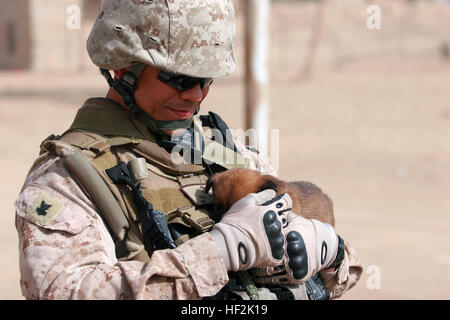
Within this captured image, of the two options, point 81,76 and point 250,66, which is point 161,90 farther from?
point 81,76

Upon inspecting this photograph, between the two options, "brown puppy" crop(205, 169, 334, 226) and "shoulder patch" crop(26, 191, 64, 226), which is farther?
"brown puppy" crop(205, 169, 334, 226)

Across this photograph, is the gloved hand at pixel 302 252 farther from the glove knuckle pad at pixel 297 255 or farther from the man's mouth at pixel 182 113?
the man's mouth at pixel 182 113

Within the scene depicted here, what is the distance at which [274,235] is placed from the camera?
2.11 metres

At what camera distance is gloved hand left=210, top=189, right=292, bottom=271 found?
2.07m

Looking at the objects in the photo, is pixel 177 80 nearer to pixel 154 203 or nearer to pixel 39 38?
pixel 154 203

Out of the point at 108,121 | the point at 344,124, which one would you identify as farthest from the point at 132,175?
the point at 344,124

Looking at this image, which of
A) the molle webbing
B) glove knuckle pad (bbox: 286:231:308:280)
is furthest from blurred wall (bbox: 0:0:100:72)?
glove knuckle pad (bbox: 286:231:308:280)

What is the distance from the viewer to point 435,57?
3091 cm

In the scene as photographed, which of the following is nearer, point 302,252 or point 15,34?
point 302,252

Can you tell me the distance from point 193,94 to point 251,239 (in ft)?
1.88

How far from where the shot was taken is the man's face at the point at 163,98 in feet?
7.83

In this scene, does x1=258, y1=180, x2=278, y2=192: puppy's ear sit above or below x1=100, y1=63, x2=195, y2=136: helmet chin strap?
below

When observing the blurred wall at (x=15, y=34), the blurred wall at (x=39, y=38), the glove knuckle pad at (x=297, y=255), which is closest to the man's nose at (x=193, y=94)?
the glove knuckle pad at (x=297, y=255)

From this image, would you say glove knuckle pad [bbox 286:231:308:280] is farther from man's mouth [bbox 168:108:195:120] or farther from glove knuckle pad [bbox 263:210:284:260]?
man's mouth [bbox 168:108:195:120]
